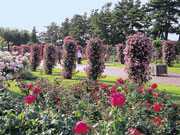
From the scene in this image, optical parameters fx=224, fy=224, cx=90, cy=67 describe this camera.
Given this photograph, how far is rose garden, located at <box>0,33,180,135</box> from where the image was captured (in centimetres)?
280

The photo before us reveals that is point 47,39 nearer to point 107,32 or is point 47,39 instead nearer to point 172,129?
point 107,32

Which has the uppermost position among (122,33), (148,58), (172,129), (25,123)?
(122,33)

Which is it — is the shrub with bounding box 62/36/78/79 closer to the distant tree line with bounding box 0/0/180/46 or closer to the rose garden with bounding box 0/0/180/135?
the rose garden with bounding box 0/0/180/135

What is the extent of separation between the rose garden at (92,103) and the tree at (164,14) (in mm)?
25354

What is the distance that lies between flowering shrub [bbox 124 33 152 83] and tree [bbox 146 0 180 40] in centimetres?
2654

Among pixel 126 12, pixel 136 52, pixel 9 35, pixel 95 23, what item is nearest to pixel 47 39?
pixel 9 35

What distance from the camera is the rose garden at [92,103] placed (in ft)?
9.18

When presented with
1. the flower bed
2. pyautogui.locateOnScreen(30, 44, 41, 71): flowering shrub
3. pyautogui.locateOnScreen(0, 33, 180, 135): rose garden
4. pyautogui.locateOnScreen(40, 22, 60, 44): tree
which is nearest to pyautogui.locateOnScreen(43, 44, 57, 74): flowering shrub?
pyautogui.locateOnScreen(0, 33, 180, 135): rose garden

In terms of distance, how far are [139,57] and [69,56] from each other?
4.39 metres

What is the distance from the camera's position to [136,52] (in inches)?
313

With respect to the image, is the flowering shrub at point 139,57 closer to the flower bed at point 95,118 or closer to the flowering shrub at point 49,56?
the flower bed at point 95,118

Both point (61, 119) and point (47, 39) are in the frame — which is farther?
point (47, 39)

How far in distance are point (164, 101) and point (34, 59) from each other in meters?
13.4

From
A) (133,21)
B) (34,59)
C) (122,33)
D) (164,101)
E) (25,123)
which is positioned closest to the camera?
(25,123)
